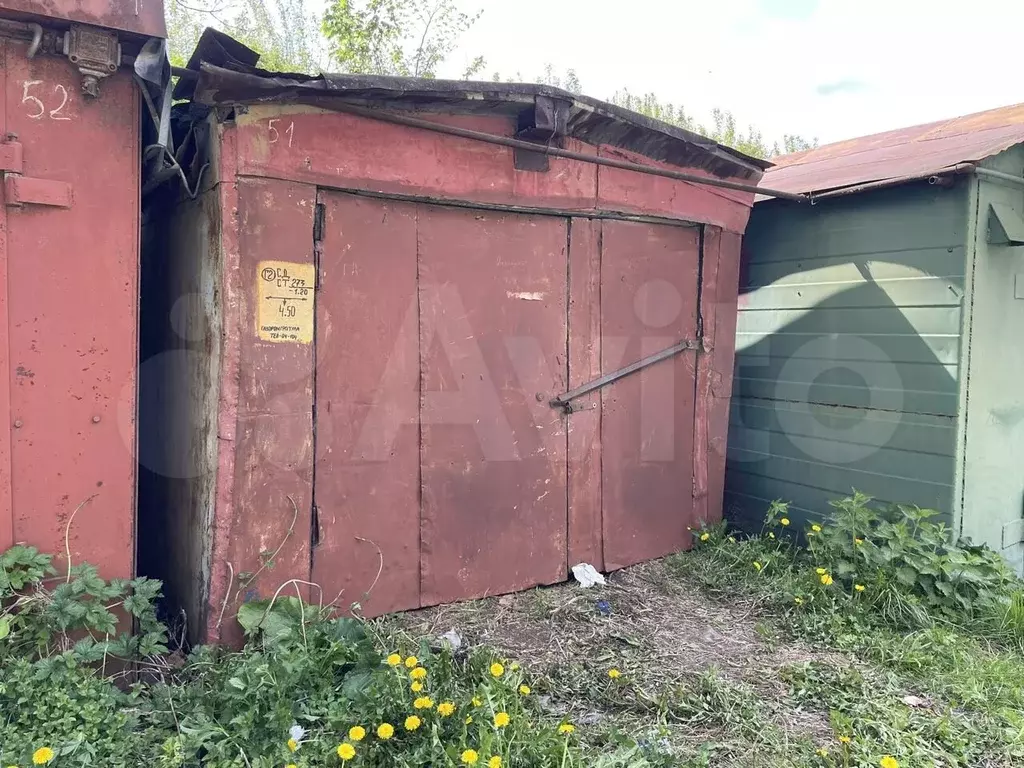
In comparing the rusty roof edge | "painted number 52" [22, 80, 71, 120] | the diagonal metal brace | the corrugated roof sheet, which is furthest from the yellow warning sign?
the corrugated roof sheet

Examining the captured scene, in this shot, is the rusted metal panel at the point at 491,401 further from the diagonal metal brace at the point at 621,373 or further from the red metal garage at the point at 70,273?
the red metal garage at the point at 70,273

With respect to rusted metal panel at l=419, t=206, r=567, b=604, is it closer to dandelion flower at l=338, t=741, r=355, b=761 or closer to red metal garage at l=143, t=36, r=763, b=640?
red metal garage at l=143, t=36, r=763, b=640

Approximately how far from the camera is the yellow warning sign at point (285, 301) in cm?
345

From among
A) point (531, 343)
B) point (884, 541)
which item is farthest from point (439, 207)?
point (884, 541)

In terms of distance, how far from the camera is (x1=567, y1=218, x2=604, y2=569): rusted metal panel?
4.53 meters

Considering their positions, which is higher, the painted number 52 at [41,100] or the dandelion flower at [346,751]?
the painted number 52 at [41,100]

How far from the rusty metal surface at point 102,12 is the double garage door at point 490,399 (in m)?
1.04

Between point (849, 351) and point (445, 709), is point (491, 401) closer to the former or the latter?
point (445, 709)

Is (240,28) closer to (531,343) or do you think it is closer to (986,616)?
(531,343)

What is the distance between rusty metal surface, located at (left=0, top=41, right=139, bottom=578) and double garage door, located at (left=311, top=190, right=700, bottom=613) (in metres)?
0.89

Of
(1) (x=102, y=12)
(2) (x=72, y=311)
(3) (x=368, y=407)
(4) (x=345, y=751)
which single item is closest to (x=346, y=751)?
(4) (x=345, y=751)

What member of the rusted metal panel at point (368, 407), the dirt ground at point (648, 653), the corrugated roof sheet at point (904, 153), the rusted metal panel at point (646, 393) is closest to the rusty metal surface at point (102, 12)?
the rusted metal panel at point (368, 407)

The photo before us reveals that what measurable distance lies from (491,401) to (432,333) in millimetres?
556

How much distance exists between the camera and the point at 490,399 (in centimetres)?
Result: 422
